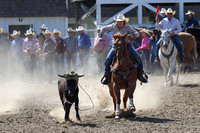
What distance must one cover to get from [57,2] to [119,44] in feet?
48.0

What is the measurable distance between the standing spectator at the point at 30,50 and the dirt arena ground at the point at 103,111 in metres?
2.33

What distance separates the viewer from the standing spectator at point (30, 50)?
58.2ft

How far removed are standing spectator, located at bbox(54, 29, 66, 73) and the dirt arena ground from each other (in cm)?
176

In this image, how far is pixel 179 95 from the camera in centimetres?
1264

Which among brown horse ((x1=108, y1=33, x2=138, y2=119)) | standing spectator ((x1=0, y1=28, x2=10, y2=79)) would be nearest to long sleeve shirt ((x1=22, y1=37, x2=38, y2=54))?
standing spectator ((x1=0, y1=28, x2=10, y2=79))

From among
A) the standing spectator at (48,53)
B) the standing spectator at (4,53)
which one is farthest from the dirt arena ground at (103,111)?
the standing spectator at (4,53)

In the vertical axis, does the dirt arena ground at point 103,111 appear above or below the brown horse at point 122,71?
below

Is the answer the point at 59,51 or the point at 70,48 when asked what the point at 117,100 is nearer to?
the point at 59,51

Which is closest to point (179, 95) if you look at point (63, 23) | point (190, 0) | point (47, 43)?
point (47, 43)

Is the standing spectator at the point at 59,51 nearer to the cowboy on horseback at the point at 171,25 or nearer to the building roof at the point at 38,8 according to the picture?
the cowboy on horseback at the point at 171,25

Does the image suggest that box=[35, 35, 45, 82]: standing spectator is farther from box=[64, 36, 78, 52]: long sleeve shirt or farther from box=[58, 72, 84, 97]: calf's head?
box=[58, 72, 84, 97]: calf's head

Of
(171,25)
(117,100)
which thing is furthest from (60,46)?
(117,100)

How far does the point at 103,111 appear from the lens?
33.6 feet

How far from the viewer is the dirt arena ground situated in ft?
26.5
